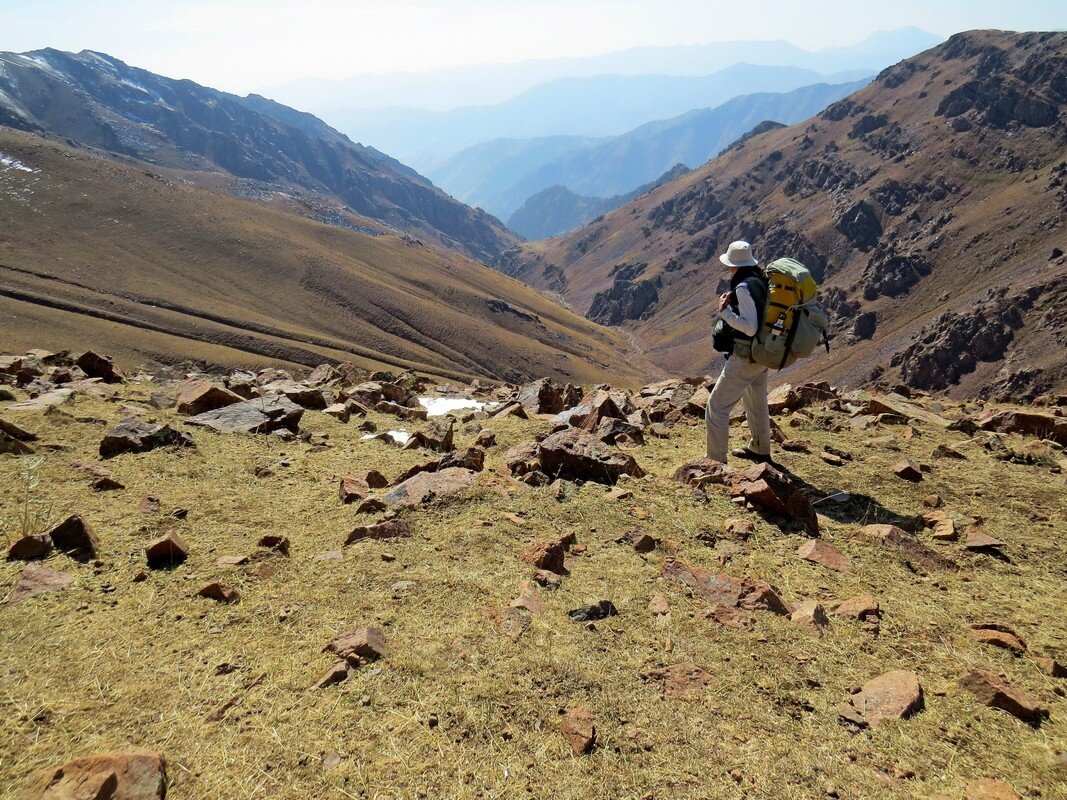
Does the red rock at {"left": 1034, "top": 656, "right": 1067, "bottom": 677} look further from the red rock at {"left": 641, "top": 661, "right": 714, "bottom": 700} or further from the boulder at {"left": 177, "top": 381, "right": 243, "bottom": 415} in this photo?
the boulder at {"left": 177, "top": 381, "right": 243, "bottom": 415}

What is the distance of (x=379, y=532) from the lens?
7.59 meters

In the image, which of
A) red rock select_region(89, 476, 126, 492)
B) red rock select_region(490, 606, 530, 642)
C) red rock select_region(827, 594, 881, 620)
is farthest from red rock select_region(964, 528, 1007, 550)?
red rock select_region(89, 476, 126, 492)

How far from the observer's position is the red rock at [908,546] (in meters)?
7.27

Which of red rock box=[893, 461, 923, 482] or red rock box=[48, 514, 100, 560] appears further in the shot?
red rock box=[893, 461, 923, 482]

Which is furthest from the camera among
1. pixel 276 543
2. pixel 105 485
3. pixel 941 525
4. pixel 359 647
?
pixel 105 485

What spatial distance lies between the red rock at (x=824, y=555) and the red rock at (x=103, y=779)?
6.49 meters

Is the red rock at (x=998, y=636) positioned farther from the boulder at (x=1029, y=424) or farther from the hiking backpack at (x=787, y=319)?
the boulder at (x=1029, y=424)

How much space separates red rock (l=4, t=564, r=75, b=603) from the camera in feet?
19.6

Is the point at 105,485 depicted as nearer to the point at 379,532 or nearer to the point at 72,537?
the point at 72,537

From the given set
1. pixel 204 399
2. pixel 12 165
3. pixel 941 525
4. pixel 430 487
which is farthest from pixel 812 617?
pixel 12 165

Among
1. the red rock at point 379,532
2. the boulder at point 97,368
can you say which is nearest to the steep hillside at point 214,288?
the boulder at point 97,368

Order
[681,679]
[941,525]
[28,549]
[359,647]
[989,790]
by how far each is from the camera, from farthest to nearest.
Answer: [941,525], [28,549], [359,647], [681,679], [989,790]

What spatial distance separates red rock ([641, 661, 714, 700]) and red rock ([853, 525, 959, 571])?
3.66m

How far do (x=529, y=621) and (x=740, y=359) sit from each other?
215 inches
